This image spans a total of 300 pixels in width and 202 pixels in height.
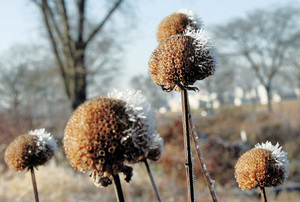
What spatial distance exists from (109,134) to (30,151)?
0.73m

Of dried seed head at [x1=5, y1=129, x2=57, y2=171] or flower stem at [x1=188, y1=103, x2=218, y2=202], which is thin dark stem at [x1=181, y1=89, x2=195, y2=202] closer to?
flower stem at [x1=188, y1=103, x2=218, y2=202]

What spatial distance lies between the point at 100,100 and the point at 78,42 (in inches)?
353

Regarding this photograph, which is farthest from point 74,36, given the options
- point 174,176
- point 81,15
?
point 174,176

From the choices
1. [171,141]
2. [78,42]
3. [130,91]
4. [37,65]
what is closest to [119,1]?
[78,42]

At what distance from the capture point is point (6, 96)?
105ft

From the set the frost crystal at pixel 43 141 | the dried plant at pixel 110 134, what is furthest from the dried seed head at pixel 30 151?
the dried plant at pixel 110 134

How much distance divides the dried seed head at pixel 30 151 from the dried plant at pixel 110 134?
617 millimetres

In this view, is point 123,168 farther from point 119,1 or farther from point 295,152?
point 295,152

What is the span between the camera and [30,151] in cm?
137

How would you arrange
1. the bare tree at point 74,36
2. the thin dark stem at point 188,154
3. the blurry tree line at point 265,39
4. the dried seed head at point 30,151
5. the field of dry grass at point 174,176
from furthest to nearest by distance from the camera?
the blurry tree line at point 265,39 → the bare tree at point 74,36 → the field of dry grass at point 174,176 → the dried seed head at point 30,151 → the thin dark stem at point 188,154

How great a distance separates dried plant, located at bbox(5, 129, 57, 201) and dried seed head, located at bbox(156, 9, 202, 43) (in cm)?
75

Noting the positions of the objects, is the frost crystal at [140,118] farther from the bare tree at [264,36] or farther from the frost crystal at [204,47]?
the bare tree at [264,36]

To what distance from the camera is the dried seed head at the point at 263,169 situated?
1.06m

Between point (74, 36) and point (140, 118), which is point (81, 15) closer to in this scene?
point (74, 36)
